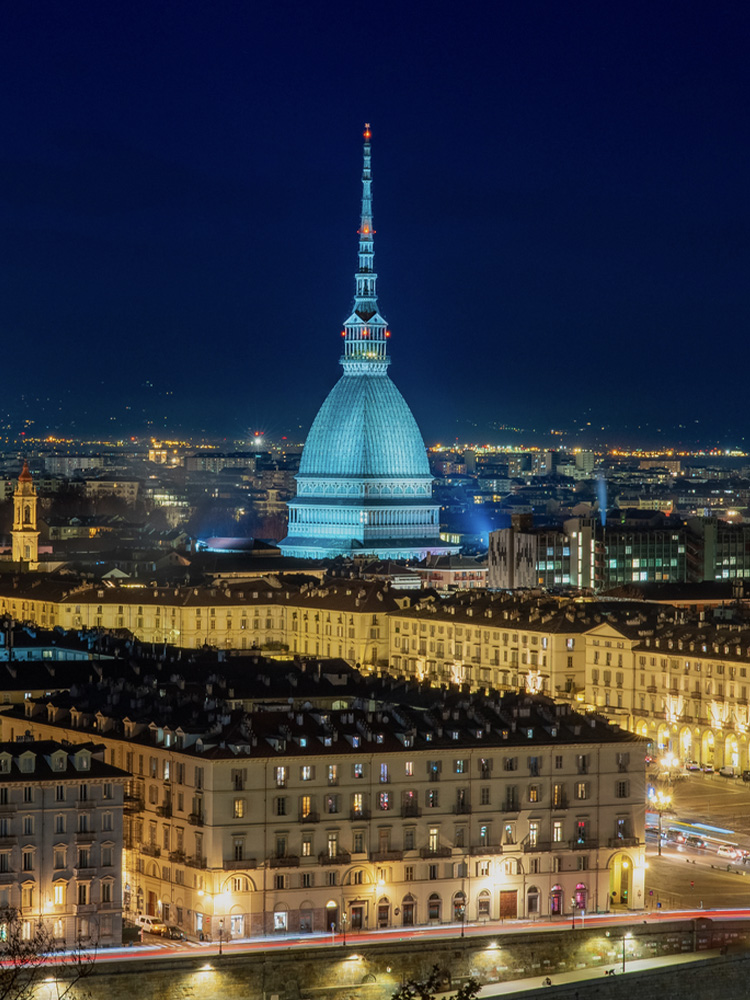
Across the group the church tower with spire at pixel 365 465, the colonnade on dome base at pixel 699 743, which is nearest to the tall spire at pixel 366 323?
the church tower with spire at pixel 365 465

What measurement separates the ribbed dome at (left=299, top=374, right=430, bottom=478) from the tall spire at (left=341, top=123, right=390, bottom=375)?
926 mm

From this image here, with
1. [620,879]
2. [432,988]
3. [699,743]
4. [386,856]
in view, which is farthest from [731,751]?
[432,988]

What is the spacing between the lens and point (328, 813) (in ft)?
191

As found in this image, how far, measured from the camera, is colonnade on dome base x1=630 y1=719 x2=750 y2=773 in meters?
80.9

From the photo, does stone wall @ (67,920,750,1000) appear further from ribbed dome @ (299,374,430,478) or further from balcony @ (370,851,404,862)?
ribbed dome @ (299,374,430,478)

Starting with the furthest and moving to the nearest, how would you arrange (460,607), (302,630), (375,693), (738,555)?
(738,555), (302,630), (460,607), (375,693)

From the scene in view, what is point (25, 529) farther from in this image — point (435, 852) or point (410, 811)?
point (435, 852)

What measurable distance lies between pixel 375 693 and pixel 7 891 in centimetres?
2003

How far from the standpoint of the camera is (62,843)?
55281 mm

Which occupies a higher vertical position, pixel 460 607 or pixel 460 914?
pixel 460 607

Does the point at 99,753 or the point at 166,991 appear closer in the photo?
the point at 166,991

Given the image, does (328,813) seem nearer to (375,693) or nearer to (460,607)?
(375,693)

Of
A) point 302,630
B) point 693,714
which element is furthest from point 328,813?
point 302,630

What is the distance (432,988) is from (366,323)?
120966mm
